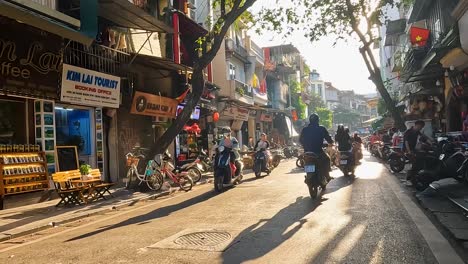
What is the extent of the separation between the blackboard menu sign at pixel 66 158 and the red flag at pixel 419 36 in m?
16.6

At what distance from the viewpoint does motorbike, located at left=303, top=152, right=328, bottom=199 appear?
29.9 feet

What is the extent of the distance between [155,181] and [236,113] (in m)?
17.3

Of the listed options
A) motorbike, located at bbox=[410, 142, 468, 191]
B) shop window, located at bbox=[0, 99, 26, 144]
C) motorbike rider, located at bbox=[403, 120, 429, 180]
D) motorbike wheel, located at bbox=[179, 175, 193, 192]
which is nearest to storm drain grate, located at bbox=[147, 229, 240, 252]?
motorbike, located at bbox=[410, 142, 468, 191]

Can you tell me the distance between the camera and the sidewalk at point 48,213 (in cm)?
762

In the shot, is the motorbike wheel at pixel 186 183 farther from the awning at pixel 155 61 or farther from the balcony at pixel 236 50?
the balcony at pixel 236 50

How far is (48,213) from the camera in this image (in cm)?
923

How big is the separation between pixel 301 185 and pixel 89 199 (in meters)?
5.87

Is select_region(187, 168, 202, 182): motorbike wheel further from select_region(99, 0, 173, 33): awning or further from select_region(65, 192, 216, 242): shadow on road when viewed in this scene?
select_region(99, 0, 173, 33): awning

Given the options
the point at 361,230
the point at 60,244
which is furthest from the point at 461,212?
the point at 60,244

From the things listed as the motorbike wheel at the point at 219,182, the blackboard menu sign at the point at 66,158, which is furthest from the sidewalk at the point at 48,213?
the motorbike wheel at the point at 219,182

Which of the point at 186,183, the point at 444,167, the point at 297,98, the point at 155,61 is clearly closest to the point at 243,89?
the point at 155,61

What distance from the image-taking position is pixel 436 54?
577 inches

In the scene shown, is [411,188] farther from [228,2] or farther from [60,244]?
[228,2]

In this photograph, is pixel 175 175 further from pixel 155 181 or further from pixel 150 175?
pixel 150 175
